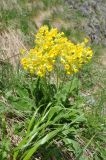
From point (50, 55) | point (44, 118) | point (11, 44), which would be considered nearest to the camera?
point (50, 55)

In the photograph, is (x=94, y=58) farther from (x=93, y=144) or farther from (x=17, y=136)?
(x=17, y=136)

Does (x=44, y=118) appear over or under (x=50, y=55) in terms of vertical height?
under

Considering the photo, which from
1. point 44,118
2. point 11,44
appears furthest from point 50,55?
point 11,44

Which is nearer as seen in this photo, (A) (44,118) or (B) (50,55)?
(B) (50,55)

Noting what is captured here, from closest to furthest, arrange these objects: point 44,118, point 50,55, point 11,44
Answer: point 50,55, point 44,118, point 11,44

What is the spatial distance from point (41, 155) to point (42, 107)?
708 mm

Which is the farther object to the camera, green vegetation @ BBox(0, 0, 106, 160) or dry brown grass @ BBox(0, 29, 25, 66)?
dry brown grass @ BBox(0, 29, 25, 66)

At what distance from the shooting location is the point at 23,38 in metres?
6.76

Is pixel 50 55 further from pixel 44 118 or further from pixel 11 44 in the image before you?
pixel 11 44

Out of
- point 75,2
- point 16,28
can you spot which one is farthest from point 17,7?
point 75,2

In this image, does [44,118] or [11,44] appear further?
[11,44]

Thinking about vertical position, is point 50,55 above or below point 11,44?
above

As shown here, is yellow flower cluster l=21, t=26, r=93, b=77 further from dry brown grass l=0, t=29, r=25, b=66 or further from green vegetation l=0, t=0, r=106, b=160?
dry brown grass l=0, t=29, r=25, b=66

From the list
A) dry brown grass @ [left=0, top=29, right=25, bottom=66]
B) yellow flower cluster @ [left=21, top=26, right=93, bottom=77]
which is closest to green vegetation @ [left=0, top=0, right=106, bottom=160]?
dry brown grass @ [left=0, top=29, right=25, bottom=66]
